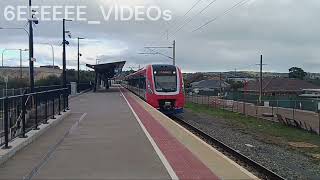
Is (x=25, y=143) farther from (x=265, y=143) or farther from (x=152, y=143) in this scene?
(x=265, y=143)

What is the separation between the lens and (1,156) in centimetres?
1016

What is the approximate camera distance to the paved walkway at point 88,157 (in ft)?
30.1

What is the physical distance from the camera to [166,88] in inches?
1300

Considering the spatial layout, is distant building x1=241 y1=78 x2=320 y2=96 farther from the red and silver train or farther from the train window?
the train window

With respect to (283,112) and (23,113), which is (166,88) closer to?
(23,113)

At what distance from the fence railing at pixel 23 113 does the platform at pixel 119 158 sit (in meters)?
0.52

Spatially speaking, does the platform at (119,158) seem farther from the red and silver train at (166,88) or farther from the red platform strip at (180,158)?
the red and silver train at (166,88)

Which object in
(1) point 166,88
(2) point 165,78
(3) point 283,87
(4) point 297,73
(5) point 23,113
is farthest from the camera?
(4) point 297,73

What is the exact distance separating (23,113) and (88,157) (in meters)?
3.10

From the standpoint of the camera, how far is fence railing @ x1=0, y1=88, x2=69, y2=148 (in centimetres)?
1127

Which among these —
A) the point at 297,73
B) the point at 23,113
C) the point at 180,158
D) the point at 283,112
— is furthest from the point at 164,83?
the point at 297,73

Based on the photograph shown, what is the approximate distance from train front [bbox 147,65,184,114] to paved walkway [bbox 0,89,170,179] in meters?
15.9

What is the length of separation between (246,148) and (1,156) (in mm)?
12365

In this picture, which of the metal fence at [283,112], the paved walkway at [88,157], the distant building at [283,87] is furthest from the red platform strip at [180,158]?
the distant building at [283,87]
